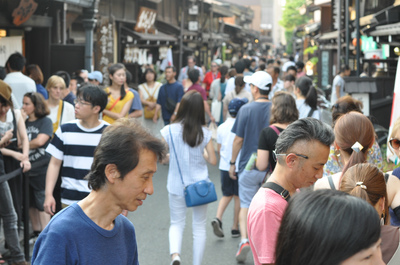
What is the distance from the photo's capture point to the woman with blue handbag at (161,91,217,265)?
248 inches

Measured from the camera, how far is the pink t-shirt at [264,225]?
9.99 ft

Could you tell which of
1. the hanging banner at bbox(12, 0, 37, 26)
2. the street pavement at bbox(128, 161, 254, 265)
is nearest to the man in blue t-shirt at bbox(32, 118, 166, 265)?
the street pavement at bbox(128, 161, 254, 265)

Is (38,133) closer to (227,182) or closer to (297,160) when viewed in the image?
(227,182)

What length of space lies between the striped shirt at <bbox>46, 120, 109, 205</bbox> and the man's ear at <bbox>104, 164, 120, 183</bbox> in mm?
2697

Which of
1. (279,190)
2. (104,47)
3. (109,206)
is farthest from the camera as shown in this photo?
(104,47)

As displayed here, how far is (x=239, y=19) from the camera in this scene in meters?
69.2

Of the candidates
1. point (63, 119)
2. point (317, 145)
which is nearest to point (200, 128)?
point (63, 119)

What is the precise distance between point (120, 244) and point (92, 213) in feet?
0.63

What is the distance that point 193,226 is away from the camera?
6.35 metres

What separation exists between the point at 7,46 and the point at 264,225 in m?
11.1

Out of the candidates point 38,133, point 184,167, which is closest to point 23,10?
point 38,133

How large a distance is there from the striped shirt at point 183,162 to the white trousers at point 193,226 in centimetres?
13

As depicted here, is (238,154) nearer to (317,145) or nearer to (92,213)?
(317,145)

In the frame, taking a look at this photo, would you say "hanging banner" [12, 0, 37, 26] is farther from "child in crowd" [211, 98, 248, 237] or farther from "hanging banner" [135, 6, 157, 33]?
"hanging banner" [135, 6, 157, 33]
